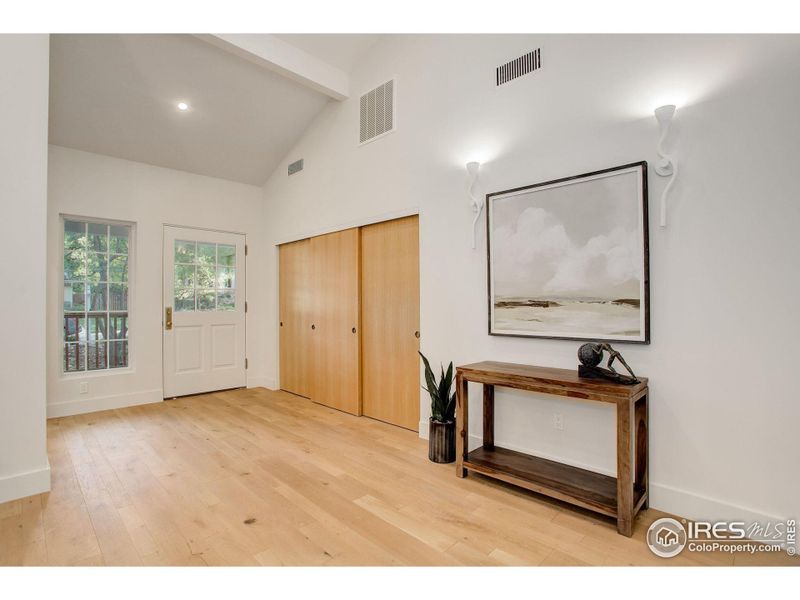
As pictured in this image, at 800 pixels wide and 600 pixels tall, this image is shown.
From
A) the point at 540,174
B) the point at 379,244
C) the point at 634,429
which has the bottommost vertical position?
the point at 634,429

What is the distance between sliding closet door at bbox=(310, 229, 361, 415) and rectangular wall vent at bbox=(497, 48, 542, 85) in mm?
1826

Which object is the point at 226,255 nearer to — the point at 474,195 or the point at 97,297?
the point at 97,297

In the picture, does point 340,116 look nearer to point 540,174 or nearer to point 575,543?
point 540,174

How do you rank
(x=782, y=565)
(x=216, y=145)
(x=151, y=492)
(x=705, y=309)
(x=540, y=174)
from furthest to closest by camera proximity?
1. (x=216, y=145)
2. (x=540, y=174)
3. (x=151, y=492)
4. (x=705, y=309)
5. (x=782, y=565)

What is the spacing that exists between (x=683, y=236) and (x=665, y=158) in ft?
1.36

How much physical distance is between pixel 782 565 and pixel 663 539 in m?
0.42

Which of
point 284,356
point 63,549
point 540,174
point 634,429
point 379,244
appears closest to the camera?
point 63,549

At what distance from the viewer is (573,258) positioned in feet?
7.97

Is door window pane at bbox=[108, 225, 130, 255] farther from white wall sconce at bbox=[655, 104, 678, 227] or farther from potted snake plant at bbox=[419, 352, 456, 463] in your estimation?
white wall sconce at bbox=[655, 104, 678, 227]

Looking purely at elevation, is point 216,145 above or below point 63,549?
above

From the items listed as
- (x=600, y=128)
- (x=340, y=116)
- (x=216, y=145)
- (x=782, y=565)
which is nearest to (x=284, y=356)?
(x=216, y=145)

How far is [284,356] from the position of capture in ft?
16.4

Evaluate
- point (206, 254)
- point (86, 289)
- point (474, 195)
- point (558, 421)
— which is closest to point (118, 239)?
point (86, 289)

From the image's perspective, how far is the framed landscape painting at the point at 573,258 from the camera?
7.22 feet
